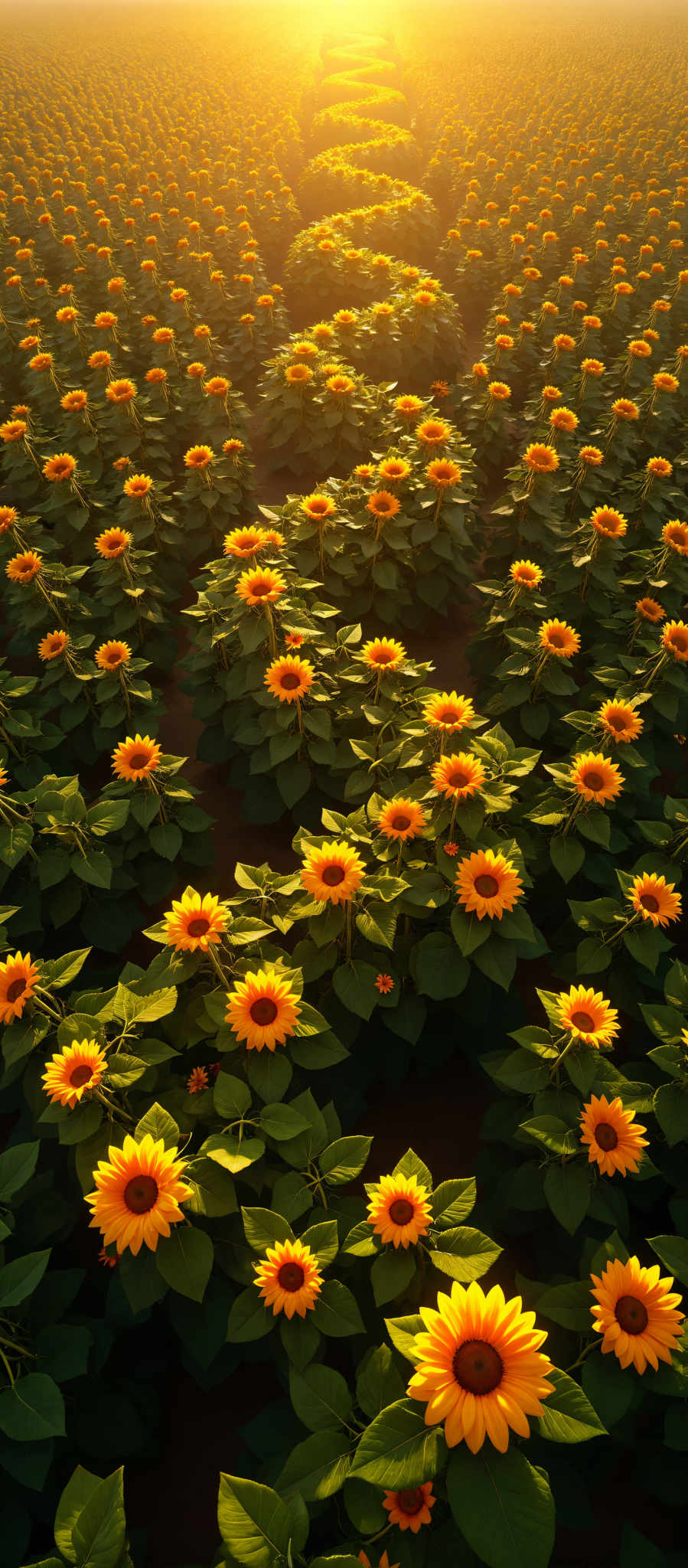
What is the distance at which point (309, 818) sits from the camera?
16.5 feet

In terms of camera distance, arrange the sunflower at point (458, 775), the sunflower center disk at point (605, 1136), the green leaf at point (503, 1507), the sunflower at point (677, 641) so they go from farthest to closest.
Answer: the sunflower at point (677, 641), the sunflower at point (458, 775), the sunflower center disk at point (605, 1136), the green leaf at point (503, 1507)

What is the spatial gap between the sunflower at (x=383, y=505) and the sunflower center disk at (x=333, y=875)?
3501 mm

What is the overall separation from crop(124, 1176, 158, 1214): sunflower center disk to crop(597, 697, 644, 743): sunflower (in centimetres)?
299

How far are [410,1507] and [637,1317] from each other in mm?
847

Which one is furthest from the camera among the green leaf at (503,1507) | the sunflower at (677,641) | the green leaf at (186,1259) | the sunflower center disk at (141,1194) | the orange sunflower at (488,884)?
the sunflower at (677,641)

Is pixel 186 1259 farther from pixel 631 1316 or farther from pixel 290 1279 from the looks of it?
pixel 631 1316

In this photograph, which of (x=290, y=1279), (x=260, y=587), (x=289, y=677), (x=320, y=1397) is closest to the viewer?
(x=320, y=1397)

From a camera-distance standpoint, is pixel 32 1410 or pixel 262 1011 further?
pixel 262 1011

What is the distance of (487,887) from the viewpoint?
3.05 meters

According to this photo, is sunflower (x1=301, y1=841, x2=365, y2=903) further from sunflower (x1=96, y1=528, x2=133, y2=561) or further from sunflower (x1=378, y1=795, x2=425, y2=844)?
sunflower (x1=96, y1=528, x2=133, y2=561)

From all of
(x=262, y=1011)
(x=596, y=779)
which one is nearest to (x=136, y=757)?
(x=262, y=1011)

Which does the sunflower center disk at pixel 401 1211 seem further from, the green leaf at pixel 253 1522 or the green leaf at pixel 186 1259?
the green leaf at pixel 253 1522

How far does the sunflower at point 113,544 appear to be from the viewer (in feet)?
17.8

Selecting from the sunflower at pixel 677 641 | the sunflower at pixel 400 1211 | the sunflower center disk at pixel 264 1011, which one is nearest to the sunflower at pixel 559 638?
the sunflower at pixel 677 641
